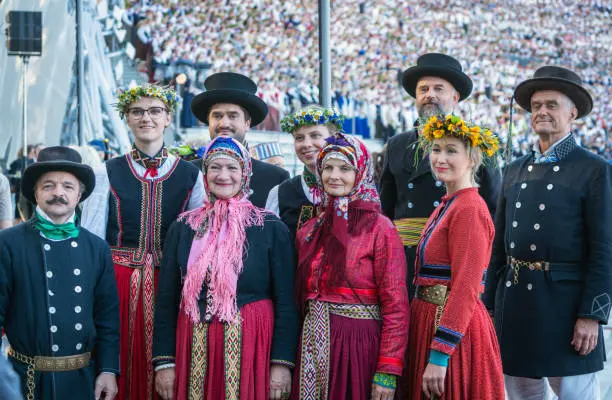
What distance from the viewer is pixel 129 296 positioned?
386 cm

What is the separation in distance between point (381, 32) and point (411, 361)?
26.3 metres

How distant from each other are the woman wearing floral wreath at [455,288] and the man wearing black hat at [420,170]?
2.65 ft

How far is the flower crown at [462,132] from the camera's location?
3.30 metres

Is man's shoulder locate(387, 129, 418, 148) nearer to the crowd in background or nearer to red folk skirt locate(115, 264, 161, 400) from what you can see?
red folk skirt locate(115, 264, 161, 400)

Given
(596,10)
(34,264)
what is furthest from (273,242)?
(596,10)

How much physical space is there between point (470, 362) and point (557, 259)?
0.98 metres

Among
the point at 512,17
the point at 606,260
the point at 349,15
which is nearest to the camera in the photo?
the point at 606,260

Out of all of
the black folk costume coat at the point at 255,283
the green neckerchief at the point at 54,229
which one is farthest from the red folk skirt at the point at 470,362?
the green neckerchief at the point at 54,229

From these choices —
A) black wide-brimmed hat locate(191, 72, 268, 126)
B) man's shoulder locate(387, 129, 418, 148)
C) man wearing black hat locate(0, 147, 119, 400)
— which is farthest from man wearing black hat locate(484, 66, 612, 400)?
man wearing black hat locate(0, 147, 119, 400)

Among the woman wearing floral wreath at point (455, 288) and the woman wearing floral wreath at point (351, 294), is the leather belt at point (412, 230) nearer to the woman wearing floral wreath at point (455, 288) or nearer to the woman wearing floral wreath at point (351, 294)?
the woman wearing floral wreath at point (455, 288)

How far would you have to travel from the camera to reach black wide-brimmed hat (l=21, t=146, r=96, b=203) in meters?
3.38

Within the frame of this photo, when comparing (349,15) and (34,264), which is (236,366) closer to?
(34,264)

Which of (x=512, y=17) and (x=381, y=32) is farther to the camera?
(x=512, y=17)

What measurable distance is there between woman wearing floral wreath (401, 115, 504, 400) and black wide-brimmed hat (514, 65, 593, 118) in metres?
0.86
